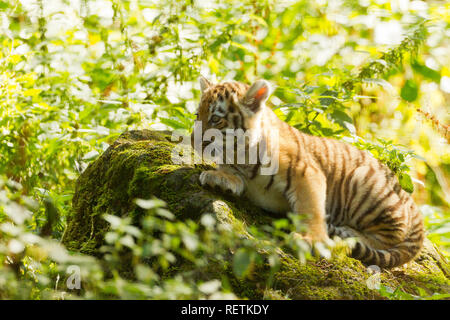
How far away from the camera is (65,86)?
5.43 meters

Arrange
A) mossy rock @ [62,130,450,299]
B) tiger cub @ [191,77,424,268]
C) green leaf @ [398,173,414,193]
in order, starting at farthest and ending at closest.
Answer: green leaf @ [398,173,414,193], tiger cub @ [191,77,424,268], mossy rock @ [62,130,450,299]

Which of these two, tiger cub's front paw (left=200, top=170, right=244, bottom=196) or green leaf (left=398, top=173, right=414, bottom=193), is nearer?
tiger cub's front paw (left=200, top=170, right=244, bottom=196)

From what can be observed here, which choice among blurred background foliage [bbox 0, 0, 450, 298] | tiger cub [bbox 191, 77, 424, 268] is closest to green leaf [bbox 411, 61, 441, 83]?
blurred background foliage [bbox 0, 0, 450, 298]

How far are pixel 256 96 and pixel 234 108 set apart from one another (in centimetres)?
19

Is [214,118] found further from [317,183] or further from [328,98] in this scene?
[328,98]

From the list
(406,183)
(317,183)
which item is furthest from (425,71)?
(317,183)

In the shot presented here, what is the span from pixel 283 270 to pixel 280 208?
0.87 meters

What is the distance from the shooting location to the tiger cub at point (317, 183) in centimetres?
344

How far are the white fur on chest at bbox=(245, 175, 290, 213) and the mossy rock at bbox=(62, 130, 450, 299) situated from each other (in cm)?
8

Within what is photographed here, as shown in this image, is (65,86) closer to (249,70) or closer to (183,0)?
(183,0)

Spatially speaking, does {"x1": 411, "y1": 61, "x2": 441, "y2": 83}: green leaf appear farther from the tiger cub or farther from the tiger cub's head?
the tiger cub's head

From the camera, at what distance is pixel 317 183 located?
3504 mm

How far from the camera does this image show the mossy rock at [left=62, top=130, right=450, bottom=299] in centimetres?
275
